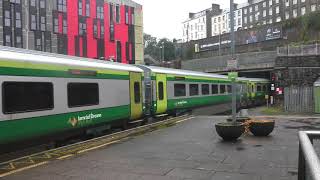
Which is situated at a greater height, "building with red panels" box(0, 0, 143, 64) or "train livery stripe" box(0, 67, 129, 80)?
"building with red panels" box(0, 0, 143, 64)

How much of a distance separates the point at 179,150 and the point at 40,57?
14.4 ft

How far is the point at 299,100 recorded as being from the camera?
106 feet

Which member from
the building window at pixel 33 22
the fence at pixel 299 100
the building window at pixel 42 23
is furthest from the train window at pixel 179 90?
the building window at pixel 42 23

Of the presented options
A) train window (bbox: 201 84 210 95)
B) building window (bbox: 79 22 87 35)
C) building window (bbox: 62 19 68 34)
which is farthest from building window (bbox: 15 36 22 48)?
train window (bbox: 201 84 210 95)

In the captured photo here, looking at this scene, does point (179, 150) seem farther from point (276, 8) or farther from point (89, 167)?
point (276, 8)

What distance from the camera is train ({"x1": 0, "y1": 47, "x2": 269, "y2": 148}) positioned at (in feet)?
34.9

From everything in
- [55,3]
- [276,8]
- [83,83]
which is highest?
[276,8]

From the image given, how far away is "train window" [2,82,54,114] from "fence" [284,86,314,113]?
2350 centimetres

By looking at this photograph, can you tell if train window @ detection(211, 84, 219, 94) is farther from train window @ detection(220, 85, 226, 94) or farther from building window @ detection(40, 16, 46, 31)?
building window @ detection(40, 16, 46, 31)

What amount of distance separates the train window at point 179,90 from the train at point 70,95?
0.62 metres

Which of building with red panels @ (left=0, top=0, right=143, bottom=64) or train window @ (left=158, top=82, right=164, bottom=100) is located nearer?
train window @ (left=158, top=82, right=164, bottom=100)

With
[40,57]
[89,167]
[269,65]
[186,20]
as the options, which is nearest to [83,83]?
[40,57]

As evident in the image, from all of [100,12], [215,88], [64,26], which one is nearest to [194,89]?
[215,88]

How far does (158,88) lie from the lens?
2172cm
